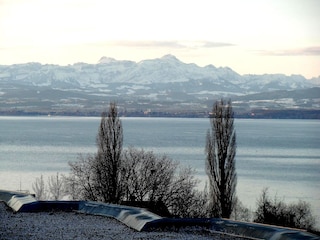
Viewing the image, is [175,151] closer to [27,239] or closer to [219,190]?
[219,190]

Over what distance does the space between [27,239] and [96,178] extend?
28.9 metres

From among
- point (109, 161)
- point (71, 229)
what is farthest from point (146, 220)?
point (109, 161)

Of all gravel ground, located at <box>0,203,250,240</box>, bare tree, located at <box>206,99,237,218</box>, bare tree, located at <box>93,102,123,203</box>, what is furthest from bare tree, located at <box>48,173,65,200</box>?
gravel ground, located at <box>0,203,250,240</box>

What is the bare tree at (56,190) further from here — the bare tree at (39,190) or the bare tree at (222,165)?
the bare tree at (222,165)

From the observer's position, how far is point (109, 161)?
47.8 meters

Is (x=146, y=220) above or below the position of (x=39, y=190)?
above

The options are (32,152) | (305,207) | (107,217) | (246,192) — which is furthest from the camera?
(32,152)

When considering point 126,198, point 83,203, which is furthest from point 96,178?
point 83,203

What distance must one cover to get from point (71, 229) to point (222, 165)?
916 inches

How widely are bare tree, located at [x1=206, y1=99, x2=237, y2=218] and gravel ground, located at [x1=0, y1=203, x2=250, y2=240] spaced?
18.6 meters

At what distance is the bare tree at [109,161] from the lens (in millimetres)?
46094

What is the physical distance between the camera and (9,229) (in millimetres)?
23109

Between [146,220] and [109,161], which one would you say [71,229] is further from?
[109,161]

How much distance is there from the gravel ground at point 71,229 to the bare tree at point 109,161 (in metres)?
18.2
